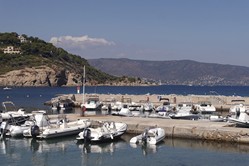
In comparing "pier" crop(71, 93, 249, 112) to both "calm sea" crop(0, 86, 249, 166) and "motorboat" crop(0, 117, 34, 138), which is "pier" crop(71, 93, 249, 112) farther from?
"motorboat" crop(0, 117, 34, 138)

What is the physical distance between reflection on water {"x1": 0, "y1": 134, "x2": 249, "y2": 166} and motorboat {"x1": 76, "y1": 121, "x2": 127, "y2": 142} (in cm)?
46

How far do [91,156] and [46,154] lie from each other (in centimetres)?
320

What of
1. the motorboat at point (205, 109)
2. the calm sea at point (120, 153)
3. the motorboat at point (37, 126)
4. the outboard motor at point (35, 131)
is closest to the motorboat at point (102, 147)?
the calm sea at point (120, 153)

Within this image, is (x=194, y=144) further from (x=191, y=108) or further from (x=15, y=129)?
(x=191, y=108)

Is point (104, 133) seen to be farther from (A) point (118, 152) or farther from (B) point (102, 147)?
(A) point (118, 152)

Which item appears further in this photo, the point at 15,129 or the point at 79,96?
the point at 79,96

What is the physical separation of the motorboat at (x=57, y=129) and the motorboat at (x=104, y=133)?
197 cm

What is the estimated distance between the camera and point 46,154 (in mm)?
30031

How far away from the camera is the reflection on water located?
90.5ft

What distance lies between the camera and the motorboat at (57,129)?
3400cm

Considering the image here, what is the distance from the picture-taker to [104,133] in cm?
3294

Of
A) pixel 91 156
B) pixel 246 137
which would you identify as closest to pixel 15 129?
pixel 91 156

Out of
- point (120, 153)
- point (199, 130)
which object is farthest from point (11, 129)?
point (199, 130)

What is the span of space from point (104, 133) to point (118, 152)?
2950 millimetres
